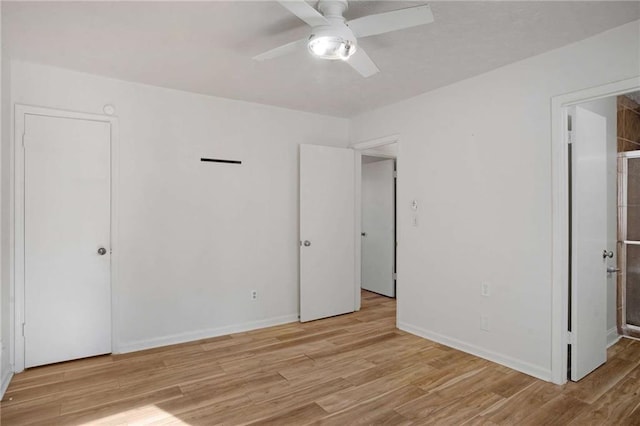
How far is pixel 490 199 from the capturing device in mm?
3113

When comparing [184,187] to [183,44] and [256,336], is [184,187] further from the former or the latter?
[256,336]

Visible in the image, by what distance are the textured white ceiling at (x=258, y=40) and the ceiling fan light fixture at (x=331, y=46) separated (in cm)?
30

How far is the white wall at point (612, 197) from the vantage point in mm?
3428

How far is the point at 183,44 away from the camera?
256 cm

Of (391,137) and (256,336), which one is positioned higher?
(391,137)

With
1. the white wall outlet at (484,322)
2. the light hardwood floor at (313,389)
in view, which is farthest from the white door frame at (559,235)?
the white wall outlet at (484,322)

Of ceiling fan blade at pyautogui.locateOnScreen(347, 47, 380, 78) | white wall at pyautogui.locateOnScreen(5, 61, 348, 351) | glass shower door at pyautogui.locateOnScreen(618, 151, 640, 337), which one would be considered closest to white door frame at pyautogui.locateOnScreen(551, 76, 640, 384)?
ceiling fan blade at pyautogui.locateOnScreen(347, 47, 380, 78)

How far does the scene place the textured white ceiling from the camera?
6.95ft

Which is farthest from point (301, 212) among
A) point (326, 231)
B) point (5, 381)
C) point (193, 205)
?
point (5, 381)

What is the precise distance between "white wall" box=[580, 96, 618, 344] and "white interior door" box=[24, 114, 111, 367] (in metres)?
4.84

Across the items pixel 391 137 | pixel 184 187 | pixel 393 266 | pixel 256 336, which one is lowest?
pixel 256 336

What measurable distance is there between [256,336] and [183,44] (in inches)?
113

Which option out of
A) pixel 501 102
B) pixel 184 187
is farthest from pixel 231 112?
pixel 501 102

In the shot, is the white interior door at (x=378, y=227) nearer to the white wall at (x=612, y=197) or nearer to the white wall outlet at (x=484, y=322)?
the white wall outlet at (x=484, y=322)
